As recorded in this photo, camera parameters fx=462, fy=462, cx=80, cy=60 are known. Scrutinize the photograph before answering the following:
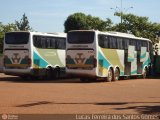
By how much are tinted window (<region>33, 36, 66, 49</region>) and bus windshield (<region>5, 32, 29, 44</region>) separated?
25.2 inches

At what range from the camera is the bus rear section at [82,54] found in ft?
90.7

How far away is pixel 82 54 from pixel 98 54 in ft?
3.18

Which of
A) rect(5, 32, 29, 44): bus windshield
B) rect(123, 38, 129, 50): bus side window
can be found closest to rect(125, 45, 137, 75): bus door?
rect(123, 38, 129, 50): bus side window

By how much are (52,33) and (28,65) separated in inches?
157

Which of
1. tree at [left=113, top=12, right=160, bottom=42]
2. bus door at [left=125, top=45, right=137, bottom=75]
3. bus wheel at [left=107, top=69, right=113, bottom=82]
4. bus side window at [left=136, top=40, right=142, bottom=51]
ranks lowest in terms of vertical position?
bus wheel at [left=107, top=69, right=113, bottom=82]

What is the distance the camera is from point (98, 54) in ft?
91.4

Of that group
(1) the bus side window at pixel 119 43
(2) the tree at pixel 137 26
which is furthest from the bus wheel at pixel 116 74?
(2) the tree at pixel 137 26

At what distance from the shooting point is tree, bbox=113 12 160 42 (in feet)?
190

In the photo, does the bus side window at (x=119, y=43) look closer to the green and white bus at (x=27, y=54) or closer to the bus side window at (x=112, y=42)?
the bus side window at (x=112, y=42)

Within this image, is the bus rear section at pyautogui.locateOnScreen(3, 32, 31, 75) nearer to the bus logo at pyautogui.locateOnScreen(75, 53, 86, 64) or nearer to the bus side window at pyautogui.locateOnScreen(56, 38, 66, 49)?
the bus logo at pyautogui.locateOnScreen(75, 53, 86, 64)

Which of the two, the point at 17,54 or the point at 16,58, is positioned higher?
the point at 17,54

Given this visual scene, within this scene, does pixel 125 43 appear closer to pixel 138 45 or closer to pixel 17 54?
pixel 138 45

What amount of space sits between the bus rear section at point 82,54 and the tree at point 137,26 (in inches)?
1185

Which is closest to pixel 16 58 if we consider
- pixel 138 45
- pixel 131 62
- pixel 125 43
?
pixel 125 43
